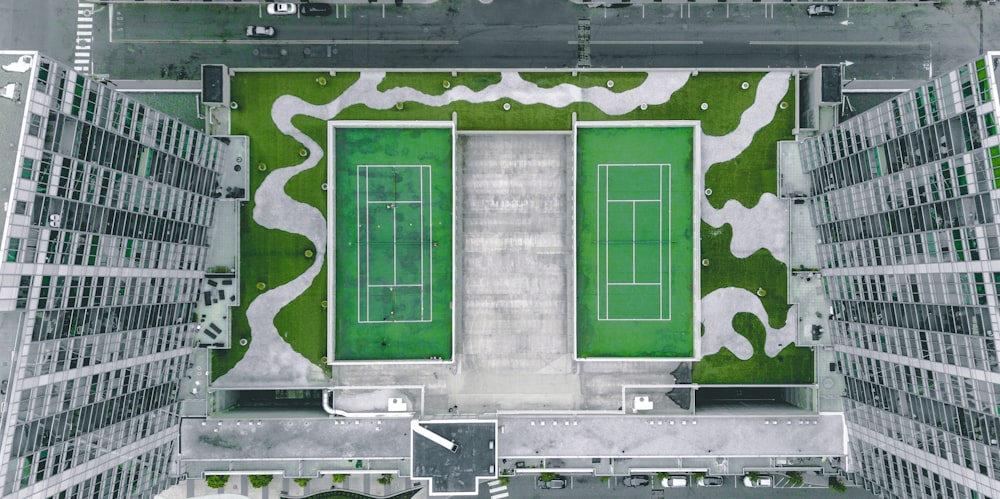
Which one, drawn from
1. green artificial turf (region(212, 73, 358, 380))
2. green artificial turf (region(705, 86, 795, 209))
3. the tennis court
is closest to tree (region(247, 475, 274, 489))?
green artificial turf (region(212, 73, 358, 380))

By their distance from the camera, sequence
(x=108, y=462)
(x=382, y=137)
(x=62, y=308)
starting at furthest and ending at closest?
(x=382, y=137)
(x=108, y=462)
(x=62, y=308)

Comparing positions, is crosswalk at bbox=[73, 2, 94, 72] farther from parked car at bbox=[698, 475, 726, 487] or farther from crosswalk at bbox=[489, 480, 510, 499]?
parked car at bbox=[698, 475, 726, 487]

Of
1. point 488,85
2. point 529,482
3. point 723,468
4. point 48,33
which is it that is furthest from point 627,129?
point 48,33

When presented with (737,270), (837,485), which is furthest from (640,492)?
(737,270)

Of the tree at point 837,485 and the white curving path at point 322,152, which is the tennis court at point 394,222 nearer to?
the white curving path at point 322,152

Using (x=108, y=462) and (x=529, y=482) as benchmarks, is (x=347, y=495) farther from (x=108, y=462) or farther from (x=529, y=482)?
(x=108, y=462)

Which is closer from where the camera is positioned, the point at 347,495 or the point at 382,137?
the point at 382,137

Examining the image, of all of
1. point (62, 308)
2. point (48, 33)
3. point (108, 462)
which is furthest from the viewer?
point (48, 33)
